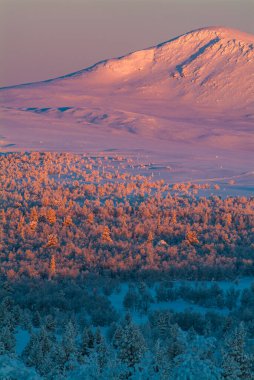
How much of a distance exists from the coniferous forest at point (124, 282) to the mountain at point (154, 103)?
15.2 metres

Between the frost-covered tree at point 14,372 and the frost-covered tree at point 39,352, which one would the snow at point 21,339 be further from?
the frost-covered tree at point 14,372

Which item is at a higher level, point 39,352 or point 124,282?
point 124,282

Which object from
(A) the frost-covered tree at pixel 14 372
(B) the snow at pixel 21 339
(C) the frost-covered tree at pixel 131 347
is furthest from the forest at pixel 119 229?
(A) the frost-covered tree at pixel 14 372

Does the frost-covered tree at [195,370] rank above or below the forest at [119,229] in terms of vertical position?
below

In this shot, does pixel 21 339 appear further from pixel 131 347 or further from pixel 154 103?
pixel 154 103

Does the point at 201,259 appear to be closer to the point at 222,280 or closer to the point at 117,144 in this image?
the point at 222,280

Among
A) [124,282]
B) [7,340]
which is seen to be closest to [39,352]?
[7,340]

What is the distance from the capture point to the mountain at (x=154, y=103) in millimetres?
43906

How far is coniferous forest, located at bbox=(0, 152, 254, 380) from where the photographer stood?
8.03m

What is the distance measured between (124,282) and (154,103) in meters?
51.9

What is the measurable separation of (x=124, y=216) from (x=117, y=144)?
23.9 m

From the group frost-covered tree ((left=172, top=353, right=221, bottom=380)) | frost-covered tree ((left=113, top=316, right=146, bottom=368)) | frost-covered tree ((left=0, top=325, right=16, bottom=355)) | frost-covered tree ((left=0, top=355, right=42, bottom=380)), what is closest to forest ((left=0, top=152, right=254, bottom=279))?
frost-covered tree ((left=0, top=325, right=16, bottom=355))

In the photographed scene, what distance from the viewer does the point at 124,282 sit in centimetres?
1335

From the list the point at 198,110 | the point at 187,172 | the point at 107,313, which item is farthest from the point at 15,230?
the point at 198,110
